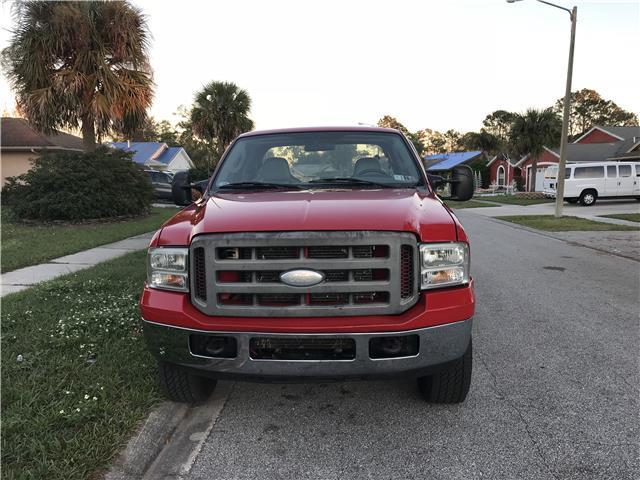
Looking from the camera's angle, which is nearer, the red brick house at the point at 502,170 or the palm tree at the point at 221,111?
the palm tree at the point at 221,111

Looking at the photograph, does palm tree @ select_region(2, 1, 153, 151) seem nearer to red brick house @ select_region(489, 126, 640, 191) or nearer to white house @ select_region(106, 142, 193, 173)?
white house @ select_region(106, 142, 193, 173)

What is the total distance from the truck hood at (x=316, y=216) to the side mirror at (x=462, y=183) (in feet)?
4.12

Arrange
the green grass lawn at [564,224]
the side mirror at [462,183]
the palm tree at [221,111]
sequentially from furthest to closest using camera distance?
the palm tree at [221,111] < the green grass lawn at [564,224] < the side mirror at [462,183]

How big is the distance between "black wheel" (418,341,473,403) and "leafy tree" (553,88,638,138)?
76658 millimetres

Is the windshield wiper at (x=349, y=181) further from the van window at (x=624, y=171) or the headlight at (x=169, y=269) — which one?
the van window at (x=624, y=171)

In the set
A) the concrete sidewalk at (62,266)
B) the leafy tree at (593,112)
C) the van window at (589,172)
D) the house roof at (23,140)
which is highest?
the leafy tree at (593,112)

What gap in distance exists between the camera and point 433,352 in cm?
255

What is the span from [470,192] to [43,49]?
14872mm

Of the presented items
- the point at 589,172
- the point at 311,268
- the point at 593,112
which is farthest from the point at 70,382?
the point at 593,112

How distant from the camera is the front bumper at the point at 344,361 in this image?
2500 millimetres

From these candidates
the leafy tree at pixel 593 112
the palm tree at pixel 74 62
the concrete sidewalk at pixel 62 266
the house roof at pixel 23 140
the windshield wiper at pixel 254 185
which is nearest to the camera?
the windshield wiper at pixel 254 185

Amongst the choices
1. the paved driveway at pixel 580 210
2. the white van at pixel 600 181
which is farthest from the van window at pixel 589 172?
the paved driveway at pixel 580 210

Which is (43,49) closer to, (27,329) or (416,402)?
(27,329)

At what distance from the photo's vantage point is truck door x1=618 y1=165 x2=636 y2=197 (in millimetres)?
23375
